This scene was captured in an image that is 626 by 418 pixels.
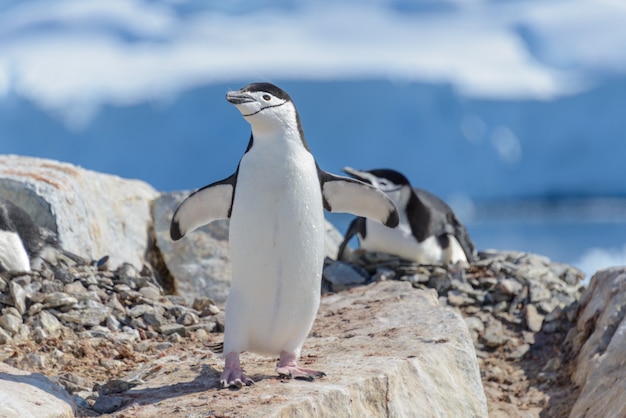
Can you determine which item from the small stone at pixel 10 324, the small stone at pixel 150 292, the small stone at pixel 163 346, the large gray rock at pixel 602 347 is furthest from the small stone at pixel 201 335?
the large gray rock at pixel 602 347

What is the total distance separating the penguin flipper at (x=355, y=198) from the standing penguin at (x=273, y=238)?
9.2 inches

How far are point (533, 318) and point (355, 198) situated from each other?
1.96 meters

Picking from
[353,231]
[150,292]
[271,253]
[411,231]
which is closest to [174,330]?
[150,292]

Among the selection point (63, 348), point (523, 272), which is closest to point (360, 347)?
point (63, 348)

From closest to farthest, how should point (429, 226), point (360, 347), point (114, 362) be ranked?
point (360, 347) < point (114, 362) < point (429, 226)

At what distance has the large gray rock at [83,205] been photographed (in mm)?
4871

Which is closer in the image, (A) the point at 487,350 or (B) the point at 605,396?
(B) the point at 605,396

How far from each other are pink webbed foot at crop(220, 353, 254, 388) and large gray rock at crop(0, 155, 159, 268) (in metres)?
2.35

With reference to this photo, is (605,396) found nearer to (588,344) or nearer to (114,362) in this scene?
(588,344)

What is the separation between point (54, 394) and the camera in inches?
102

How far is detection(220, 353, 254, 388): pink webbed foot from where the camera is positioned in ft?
8.75

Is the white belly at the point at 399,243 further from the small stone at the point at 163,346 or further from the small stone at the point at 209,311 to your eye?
the small stone at the point at 163,346

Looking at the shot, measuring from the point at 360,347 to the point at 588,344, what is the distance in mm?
1521

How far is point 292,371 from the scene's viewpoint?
109 inches
